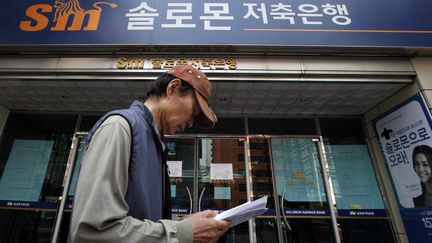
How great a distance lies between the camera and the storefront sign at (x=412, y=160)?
3.90 metres

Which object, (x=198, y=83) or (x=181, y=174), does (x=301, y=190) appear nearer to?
(x=181, y=174)

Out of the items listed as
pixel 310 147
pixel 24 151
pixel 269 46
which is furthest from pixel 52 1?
pixel 310 147

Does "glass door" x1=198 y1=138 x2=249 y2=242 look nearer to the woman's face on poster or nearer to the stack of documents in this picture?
the woman's face on poster

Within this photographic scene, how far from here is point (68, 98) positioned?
4.82m

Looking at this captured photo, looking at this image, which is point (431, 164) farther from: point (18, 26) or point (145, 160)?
point (18, 26)

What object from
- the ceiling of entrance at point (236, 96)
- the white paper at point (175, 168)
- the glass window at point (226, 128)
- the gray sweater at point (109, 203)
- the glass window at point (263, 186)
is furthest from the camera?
the glass window at point (226, 128)

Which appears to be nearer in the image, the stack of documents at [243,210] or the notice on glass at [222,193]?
the stack of documents at [243,210]

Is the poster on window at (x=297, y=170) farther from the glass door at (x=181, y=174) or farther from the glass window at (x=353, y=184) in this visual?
the glass door at (x=181, y=174)

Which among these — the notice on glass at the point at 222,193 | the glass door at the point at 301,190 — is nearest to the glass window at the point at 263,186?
the glass door at the point at 301,190

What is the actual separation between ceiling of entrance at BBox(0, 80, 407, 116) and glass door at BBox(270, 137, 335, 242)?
81 cm

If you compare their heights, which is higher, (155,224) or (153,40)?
(153,40)

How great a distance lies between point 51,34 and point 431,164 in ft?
22.1

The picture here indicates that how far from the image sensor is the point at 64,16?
4211 mm

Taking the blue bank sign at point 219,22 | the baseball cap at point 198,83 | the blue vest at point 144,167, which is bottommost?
the blue vest at point 144,167
